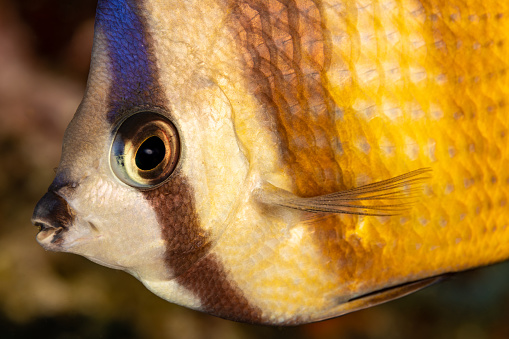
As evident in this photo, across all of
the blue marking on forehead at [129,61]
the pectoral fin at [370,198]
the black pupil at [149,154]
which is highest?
the blue marking on forehead at [129,61]

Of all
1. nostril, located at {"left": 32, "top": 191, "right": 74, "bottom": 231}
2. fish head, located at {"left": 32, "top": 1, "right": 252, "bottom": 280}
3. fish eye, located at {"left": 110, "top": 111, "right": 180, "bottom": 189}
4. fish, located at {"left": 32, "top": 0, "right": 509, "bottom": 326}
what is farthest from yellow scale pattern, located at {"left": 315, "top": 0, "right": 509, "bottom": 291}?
nostril, located at {"left": 32, "top": 191, "right": 74, "bottom": 231}

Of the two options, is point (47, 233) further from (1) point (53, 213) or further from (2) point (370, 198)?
(2) point (370, 198)

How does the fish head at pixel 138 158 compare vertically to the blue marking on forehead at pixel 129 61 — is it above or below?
below

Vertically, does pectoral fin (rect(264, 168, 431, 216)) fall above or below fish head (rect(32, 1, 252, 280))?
below

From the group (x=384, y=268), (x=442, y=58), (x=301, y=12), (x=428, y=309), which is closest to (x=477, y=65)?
(x=442, y=58)

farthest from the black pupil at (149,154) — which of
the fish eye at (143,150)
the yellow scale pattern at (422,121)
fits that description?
the yellow scale pattern at (422,121)

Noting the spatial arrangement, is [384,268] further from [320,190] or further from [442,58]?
[442,58]

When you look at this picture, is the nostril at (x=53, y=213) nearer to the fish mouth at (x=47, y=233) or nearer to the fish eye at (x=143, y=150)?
the fish mouth at (x=47, y=233)

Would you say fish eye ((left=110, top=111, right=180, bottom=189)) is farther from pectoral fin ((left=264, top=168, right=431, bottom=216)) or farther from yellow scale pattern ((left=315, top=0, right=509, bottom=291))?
yellow scale pattern ((left=315, top=0, right=509, bottom=291))
